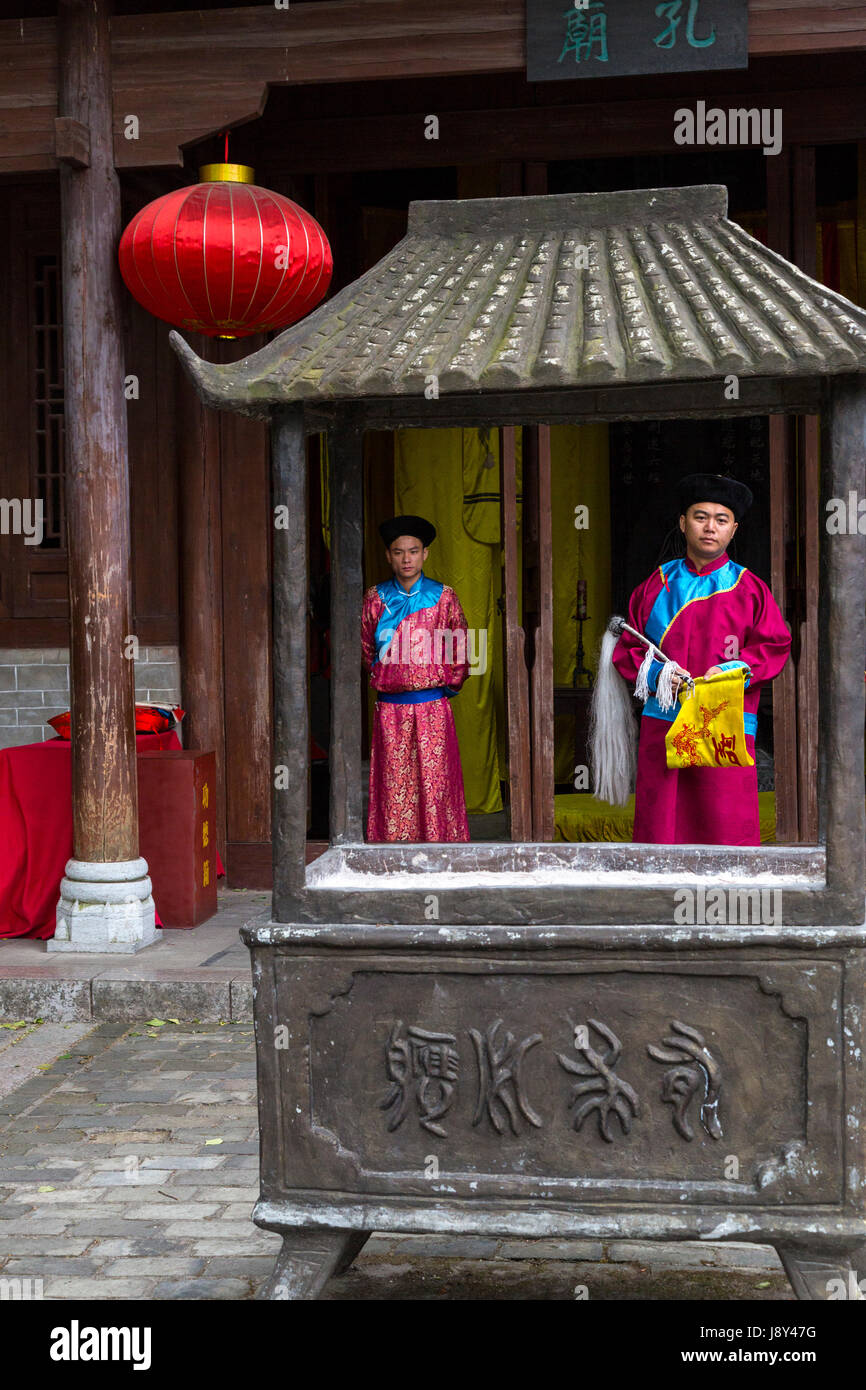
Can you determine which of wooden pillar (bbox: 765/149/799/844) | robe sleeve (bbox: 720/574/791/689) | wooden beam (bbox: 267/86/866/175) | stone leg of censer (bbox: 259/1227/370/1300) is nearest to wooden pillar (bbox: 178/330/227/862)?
wooden beam (bbox: 267/86/866/175)

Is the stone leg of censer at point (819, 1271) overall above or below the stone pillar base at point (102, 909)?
below

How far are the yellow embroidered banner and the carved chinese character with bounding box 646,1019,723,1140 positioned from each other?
1723 mm

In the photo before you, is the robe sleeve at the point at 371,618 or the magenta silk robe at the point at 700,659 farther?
the robe sleeve at the point at 371,618

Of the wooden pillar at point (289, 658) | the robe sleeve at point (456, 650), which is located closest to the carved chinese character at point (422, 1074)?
the wooden pillar at point (289, 658)

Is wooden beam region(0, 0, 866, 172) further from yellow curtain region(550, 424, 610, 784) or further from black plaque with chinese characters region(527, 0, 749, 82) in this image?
yellow curtain region(550, 424, 610, 784)

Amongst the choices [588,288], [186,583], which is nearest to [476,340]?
[588,288]

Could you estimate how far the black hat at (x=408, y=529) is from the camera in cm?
674

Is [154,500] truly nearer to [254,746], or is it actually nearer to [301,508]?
[254,746]

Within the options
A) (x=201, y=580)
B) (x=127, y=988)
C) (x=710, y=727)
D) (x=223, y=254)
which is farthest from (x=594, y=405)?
(x=201, y=580)

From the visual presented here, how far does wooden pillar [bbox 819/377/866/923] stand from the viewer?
131 inches

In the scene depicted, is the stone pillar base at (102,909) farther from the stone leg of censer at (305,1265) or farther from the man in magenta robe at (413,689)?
the stone leg of censer at (305,1265)

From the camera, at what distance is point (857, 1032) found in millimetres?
3271

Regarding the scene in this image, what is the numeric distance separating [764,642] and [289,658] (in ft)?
7.21

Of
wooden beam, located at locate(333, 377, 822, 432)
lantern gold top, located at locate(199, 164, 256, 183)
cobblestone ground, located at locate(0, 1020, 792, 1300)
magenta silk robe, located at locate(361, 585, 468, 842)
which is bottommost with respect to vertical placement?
cobblestone ground, located at locate(0, 1020, 792, 1300)
